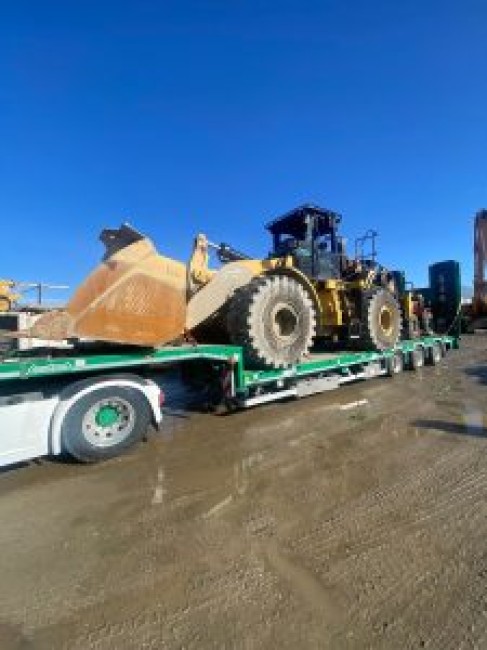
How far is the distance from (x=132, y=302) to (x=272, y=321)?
8.26 feet

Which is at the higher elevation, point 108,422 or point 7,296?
point 7,296

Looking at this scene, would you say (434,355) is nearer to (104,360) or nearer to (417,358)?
(417,358)

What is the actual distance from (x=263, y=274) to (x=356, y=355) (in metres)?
2.95

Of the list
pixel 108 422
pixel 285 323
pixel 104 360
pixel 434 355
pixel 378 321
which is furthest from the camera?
pixel 434 355

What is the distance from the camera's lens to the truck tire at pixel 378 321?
9523 mm

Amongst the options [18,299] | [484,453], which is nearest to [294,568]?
[484,453]

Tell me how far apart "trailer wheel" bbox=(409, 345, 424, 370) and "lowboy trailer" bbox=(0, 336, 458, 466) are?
6.37 meters

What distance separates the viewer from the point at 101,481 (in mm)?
4578

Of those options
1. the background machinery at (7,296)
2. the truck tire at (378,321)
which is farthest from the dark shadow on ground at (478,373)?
the background machinery at (7,296)

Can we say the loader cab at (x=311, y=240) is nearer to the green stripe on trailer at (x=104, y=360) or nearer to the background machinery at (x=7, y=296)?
the green stripe on trailer at (x=104, y=360)

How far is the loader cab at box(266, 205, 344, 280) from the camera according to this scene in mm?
8977

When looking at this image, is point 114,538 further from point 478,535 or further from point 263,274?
point 263,274

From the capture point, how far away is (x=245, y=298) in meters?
6.62

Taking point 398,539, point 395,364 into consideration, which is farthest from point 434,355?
point 398,539
